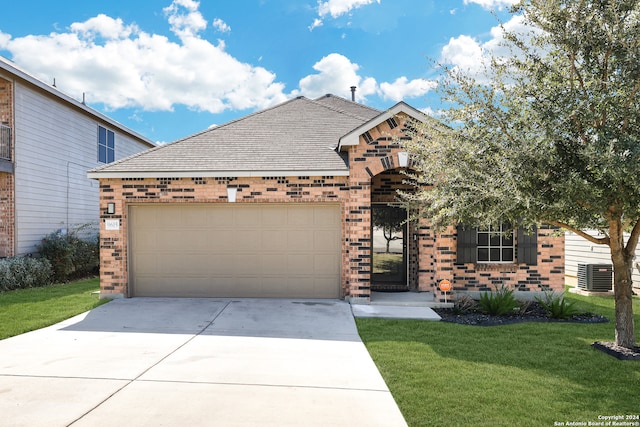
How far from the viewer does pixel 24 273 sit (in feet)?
38.4

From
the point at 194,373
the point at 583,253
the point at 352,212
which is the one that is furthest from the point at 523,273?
the point at 194,373

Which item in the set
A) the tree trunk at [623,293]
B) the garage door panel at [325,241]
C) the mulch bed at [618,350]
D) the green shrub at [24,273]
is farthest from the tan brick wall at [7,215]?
the tree trunk at [623,293]

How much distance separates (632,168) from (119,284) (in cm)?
964

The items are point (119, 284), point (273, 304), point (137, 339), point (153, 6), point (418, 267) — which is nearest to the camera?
point (137, 339)

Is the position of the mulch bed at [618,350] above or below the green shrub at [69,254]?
below

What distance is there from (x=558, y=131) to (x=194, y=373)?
5386mm

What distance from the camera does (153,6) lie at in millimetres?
12688

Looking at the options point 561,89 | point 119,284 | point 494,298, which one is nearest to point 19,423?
point 119,284

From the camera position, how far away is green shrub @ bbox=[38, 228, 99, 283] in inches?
516

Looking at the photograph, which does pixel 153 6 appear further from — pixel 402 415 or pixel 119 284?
pixel 402 415

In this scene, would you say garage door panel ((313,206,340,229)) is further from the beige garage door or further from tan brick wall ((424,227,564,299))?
tan brick wall ((424,227,564,299))

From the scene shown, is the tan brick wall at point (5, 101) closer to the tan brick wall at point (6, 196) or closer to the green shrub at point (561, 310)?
the tan brick wall at point (6, 196)

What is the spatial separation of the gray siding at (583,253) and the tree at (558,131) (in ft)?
24.2

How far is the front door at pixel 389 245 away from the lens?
10453mm
